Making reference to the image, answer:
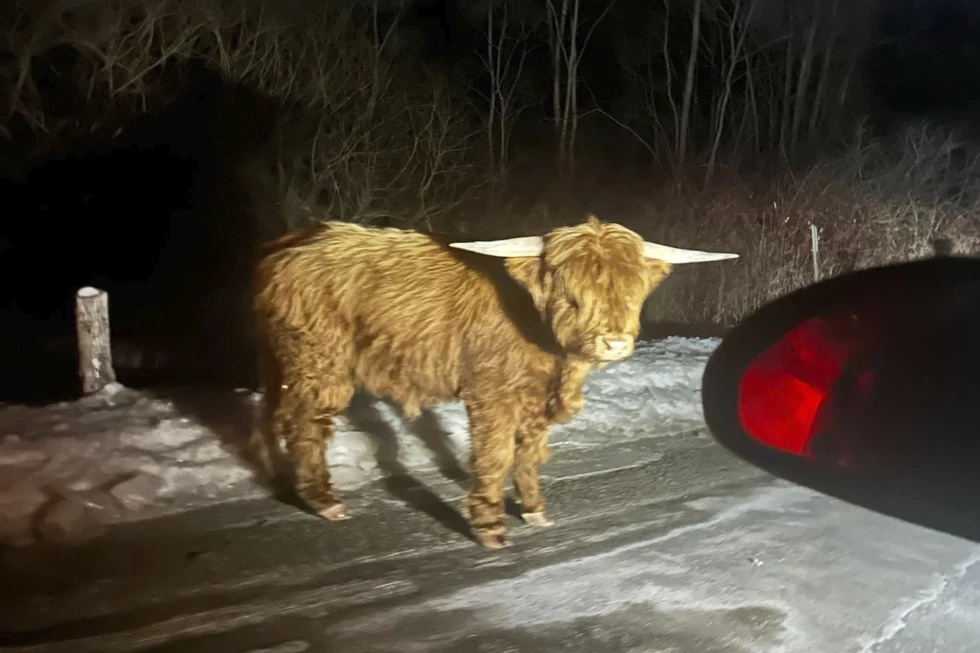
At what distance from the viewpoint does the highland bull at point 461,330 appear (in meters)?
4.75

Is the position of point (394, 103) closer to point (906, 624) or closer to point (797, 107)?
point (797, 107)

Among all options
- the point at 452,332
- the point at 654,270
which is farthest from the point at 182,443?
the point at 654,270

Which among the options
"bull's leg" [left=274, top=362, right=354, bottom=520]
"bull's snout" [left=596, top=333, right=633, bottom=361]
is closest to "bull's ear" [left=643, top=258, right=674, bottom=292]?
"bull's snout" [left=596, top=333, right=633, bottom=361]

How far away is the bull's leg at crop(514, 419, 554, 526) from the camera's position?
541 centimetres

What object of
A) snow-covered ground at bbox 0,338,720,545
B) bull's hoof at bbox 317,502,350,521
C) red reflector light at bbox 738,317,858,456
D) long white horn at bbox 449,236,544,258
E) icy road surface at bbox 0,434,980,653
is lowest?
icy road surface at bbox 0,434,980,653

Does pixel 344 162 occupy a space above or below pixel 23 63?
below

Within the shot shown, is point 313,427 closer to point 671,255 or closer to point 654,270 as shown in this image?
point 654,270

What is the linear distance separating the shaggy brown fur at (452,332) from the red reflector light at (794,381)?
0.91 m

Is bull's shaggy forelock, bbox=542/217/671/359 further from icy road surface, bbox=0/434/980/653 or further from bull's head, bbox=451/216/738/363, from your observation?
icy road surface, bbox=0/434/980/653

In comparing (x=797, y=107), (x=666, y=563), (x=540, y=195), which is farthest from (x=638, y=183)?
(x=666, y=563)

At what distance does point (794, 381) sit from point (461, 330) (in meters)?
2.13

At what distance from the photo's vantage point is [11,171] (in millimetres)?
13523

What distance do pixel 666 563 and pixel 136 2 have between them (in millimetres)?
10771

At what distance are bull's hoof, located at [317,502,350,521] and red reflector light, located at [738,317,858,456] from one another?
2.66 metres
